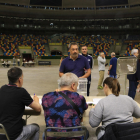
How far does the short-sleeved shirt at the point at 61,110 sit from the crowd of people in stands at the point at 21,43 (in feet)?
82.1

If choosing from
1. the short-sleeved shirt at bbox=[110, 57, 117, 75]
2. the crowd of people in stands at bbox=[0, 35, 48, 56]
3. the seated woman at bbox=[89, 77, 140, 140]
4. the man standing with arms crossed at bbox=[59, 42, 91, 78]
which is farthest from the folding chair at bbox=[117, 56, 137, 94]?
the crowd of people in stands at bbox=[0, 35, 48, 56]

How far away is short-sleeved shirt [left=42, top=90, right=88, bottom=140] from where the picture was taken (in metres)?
1.53

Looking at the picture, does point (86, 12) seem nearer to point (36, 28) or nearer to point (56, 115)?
point (36, 28)

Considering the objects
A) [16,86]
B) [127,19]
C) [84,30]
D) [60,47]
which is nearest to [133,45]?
[127,19]

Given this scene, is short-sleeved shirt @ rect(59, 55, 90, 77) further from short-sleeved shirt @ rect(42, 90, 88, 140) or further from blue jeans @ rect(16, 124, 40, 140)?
short-sleeved shirt @ rect(42, 90, 88, 140)

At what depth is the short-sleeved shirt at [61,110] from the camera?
1.53 m

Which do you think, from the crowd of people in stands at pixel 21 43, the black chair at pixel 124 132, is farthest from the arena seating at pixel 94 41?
the black chair at pixel 124 132

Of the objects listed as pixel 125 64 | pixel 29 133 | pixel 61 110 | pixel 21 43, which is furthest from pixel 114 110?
pixel 21 43

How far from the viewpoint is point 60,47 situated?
28031 mm

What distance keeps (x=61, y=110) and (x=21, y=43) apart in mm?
28010

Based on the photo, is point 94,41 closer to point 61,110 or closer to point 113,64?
point 113,64

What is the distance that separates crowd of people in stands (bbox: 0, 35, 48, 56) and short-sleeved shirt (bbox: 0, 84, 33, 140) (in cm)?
2474

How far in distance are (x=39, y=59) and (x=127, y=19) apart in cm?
1860

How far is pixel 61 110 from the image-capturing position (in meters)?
1.54
